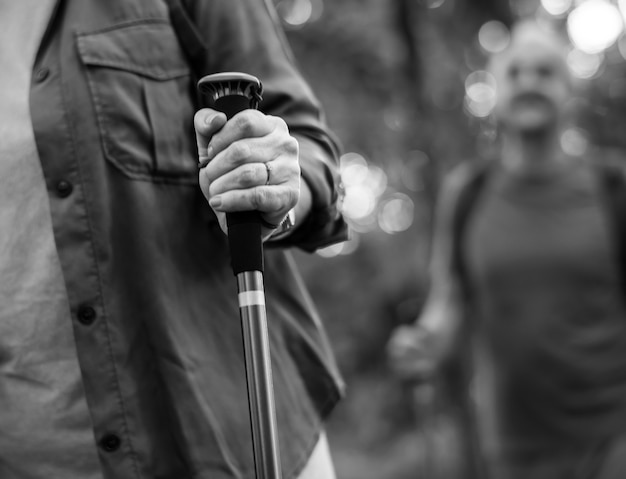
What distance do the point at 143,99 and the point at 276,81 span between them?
25cm

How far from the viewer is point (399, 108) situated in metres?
11.3

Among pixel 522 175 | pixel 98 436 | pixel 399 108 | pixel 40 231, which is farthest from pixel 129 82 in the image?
pixel 399 108

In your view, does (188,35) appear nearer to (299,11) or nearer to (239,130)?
(239,130)

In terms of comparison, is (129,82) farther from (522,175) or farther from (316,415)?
(522,175)

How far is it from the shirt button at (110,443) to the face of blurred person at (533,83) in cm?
373

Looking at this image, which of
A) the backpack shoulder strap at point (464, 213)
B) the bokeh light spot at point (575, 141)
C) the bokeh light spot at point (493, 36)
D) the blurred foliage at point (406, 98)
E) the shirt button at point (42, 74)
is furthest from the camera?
the bokeh light spot at point (575, 141)

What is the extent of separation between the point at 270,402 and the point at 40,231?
1.75 feet

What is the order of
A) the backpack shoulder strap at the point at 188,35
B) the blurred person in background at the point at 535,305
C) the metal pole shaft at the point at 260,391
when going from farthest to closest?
1. the blurred person in background at the point at 535,305
2. the backpack shoulder strap at the point at 188,35
3. the metal pole shaft at the point at 260,391

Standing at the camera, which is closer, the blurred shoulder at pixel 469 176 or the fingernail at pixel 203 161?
the fingernail at pixel 203 161

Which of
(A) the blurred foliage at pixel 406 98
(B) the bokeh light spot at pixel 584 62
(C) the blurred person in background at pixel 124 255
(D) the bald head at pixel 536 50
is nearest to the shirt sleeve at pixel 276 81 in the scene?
(C) the blurred person in background at pixel 124 255

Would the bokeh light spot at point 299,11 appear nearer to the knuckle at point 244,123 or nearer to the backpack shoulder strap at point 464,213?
the backpack shoulder strap at point 464,213

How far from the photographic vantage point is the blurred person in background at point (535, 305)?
4.45 meters

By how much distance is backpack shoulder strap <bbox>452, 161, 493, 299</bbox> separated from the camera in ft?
16.3

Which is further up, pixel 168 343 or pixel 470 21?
pixel 470 21
